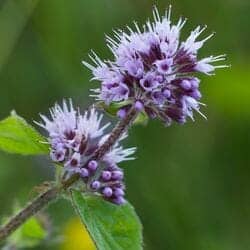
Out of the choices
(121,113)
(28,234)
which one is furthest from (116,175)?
(28,234)

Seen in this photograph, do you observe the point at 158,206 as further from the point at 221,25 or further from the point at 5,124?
the point at 5,124

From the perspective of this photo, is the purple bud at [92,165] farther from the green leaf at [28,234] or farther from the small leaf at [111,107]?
the green leaf at [28,234]

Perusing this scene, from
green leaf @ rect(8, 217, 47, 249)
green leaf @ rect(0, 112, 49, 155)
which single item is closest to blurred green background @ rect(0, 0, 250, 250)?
green leaf @ rect(8, 217, 47, 249)

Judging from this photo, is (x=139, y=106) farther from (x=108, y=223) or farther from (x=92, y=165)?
(x=108, y=223)

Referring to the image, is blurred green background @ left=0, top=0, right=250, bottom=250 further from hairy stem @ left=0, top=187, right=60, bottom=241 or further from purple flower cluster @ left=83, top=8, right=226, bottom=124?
purple flower cluster @ left=83, top=8, right=226, bottom=124

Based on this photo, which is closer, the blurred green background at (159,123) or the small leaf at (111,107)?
the small leaf at (111,107)

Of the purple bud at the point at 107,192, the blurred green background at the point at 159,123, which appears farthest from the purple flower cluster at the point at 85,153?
the blurred green background at the point at 159,123

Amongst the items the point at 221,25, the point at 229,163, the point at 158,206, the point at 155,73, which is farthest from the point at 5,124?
the point at 221,25
